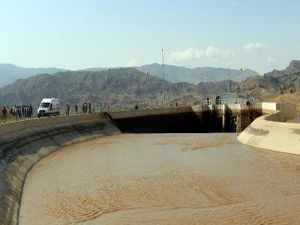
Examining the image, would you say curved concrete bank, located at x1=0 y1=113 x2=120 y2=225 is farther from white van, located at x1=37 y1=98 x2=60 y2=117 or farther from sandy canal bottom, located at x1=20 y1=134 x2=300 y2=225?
white van, located at x1=37 y1=98 x2=60 y2=117

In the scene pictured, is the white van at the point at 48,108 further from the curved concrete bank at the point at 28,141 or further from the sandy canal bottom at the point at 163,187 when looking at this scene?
the sandy canal bottom at the point at 163,187

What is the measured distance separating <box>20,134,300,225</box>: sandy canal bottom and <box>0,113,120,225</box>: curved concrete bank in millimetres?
703

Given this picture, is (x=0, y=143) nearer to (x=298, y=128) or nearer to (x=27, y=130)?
(x=27, y=130)

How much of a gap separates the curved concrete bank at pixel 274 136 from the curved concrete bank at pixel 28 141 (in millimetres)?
16329

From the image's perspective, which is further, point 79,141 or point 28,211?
point 79,141

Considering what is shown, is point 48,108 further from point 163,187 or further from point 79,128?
point 163,187

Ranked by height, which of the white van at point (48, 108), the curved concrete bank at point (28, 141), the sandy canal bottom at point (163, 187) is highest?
the white van at point (48, 108)

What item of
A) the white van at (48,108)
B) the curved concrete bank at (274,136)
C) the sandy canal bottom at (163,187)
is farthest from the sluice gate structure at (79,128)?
the curved concrete bank at (274,136)

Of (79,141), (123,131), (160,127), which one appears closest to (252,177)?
(79,141)

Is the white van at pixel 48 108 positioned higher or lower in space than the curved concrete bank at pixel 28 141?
higher

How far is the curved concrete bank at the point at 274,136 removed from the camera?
122 feet

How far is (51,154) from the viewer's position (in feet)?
128

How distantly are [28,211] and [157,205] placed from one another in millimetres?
5586

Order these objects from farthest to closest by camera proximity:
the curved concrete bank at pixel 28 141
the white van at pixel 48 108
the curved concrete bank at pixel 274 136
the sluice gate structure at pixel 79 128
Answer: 1. the white van at pixel 48 108
2. the curved concrete bank at pixel 274 136
3. the sluice gate structure at pixel 79 128
4. the curved concrete bank at pixel 28 141
